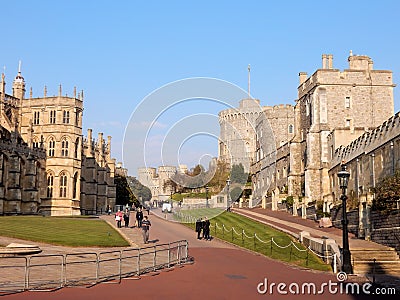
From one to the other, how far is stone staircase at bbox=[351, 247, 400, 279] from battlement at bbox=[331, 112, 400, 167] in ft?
43.3

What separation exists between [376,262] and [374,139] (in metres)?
20.8

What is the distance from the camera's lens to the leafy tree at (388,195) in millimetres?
33688

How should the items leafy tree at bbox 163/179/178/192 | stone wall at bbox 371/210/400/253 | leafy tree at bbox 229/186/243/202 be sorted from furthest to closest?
leafy tree at bbox 229/186/243/202 → leafy tree at bbox 163/179/178/192 → stone wall at bbox 371/210/400/253

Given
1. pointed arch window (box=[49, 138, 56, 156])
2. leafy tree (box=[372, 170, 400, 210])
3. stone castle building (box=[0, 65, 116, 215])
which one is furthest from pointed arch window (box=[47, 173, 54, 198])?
leafy tree (box=[372, 170, 400, 210])

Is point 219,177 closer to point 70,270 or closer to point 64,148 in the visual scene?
point 70,270

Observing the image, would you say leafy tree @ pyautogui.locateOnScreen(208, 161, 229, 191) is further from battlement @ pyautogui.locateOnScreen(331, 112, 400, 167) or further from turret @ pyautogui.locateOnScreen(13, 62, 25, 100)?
turret @ pyautogui.locateOnScreen(13, 62, 25, 100)

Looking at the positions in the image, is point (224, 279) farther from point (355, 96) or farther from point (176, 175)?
point (355, 96)

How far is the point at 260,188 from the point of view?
310ft

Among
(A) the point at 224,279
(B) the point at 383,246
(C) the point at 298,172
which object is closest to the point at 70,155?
(C) the point at 298,172

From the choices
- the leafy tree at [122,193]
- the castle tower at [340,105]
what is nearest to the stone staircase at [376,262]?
the castle tower at [340,105]

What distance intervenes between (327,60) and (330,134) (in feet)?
41.4

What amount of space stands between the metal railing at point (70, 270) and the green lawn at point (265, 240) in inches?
266

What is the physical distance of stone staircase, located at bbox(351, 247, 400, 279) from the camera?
91.0 feet

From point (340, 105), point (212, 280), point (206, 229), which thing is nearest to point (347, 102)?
point (340, 105)
